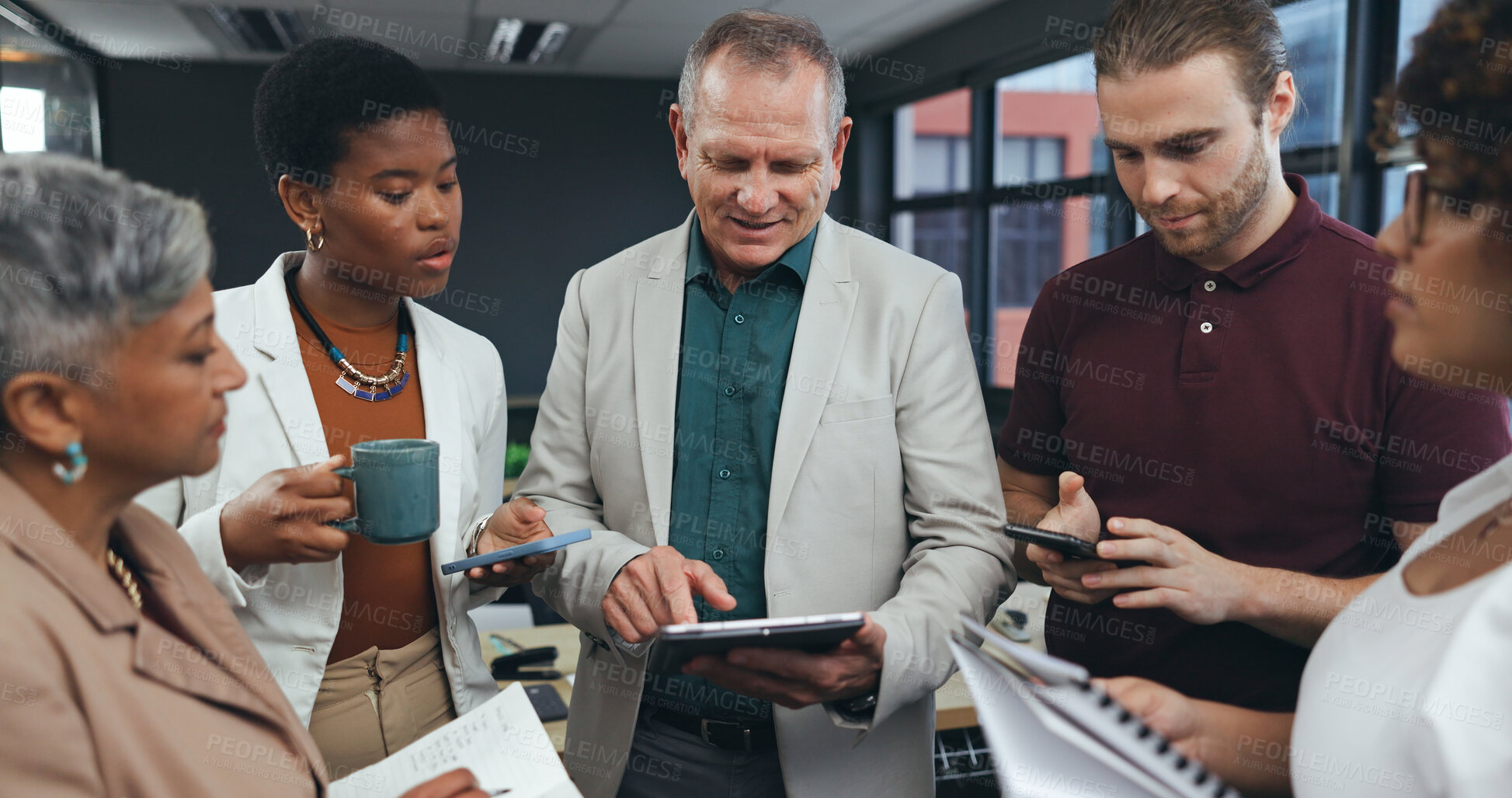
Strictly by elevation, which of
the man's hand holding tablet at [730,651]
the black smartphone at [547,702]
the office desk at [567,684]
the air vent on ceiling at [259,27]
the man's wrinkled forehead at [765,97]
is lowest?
Answer: the office desk at [567,684]

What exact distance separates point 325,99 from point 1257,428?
145cm

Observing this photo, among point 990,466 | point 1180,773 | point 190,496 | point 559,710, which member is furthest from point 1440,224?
point 559,710

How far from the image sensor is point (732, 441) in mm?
1498

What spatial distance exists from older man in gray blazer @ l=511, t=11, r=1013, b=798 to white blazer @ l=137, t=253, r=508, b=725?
0.47ft

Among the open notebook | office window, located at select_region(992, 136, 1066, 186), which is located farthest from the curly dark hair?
office window, located at select_region(992, 136, 1066, 186)

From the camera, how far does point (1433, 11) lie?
0.94m

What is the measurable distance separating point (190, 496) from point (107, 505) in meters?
0.54

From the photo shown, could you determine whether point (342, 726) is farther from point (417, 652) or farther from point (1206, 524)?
point (1206, 524)

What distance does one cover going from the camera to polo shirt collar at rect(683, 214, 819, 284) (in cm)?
152

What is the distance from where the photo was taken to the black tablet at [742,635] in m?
1.01

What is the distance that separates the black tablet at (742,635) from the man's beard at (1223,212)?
0.77 metres

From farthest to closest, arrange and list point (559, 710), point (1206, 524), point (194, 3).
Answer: point (194, 3) < point (559, 710) < point (1206, 524)

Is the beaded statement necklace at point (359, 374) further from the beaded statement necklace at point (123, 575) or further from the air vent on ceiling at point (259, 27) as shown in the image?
the air vent on ceiling at point (259, 27)

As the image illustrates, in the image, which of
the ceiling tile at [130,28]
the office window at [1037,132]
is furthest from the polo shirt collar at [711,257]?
the ceiling tile at [130,28]
